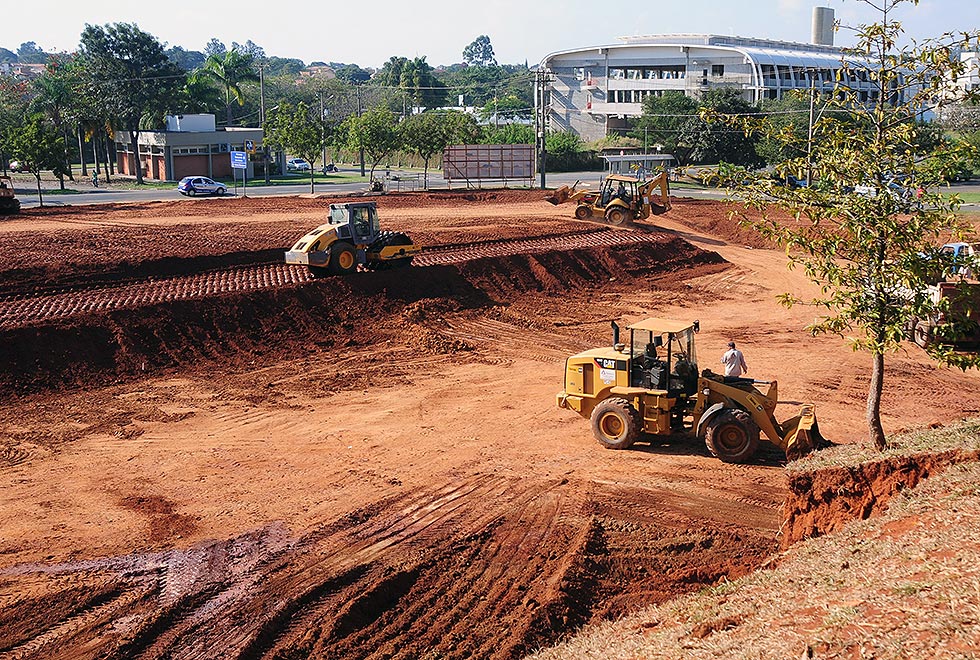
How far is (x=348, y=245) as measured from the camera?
2875 centimetres

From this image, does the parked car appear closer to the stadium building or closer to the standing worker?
the stadium building

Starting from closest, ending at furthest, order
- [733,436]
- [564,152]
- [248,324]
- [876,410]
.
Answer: [876,410]
[733,436]
[248,324]
[564,152]

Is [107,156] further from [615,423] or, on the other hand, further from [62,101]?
[615,423]

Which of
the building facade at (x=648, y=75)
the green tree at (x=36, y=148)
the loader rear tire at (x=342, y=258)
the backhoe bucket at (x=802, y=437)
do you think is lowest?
the backhoe bucket at (x=802, y=437)

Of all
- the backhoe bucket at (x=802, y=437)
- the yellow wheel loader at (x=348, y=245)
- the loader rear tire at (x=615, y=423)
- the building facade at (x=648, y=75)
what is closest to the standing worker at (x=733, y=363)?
the backhoe bucket at (x=802, y=437)

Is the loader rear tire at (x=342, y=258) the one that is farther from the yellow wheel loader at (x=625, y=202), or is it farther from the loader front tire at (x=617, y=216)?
the yellow wheel loader at (x=625, y=202)

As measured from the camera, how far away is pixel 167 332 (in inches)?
947

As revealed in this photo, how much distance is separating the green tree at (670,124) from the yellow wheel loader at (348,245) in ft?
168

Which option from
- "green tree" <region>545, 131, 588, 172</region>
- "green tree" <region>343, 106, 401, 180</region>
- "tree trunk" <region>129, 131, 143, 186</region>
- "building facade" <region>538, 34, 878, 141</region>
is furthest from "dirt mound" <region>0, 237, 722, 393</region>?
"building facade" <region>538, 34, 878, 141</region>

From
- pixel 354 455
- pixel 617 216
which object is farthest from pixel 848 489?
pixel 617 216

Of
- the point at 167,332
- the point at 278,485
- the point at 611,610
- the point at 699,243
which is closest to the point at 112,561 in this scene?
the point at 278,485

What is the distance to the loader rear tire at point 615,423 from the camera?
16.6 metres

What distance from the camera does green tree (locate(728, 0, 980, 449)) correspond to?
1304 cm

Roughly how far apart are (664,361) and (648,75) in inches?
3366
